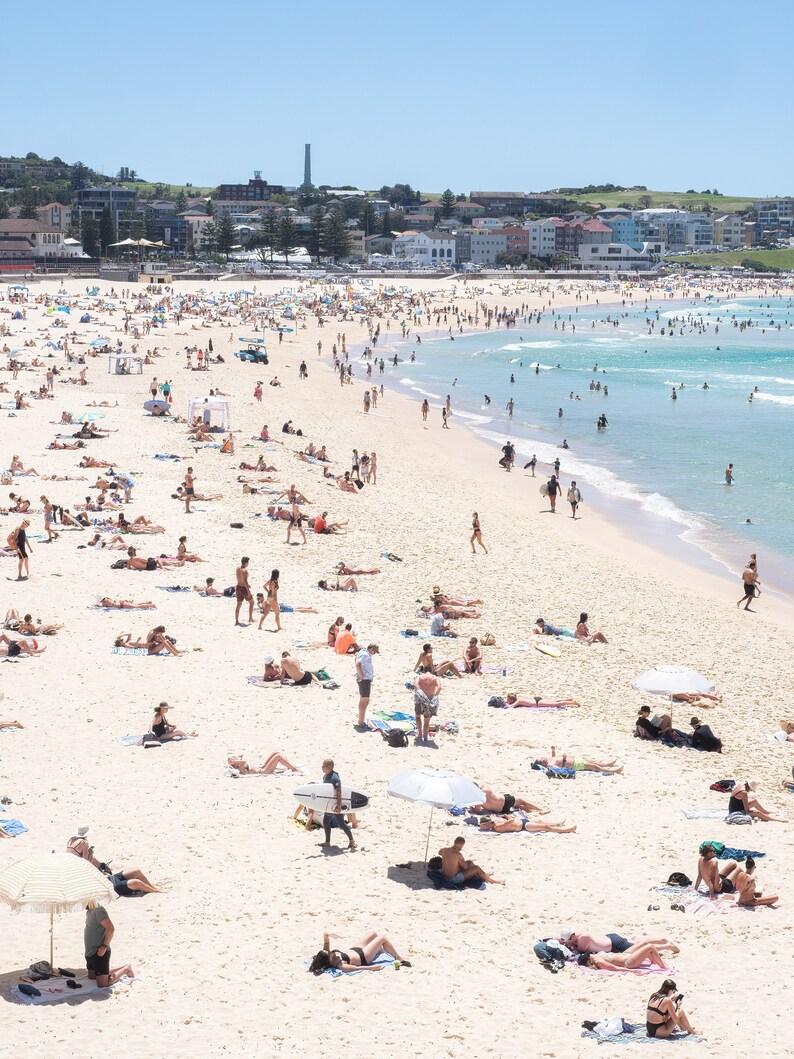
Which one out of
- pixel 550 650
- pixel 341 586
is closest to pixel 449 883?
pixel 550 650

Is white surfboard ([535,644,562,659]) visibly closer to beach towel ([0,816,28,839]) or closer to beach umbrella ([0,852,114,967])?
beach towel ([0,816,28,839])

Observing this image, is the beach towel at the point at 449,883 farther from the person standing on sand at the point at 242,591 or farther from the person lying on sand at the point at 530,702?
the person standing on sand at the point at 242,591

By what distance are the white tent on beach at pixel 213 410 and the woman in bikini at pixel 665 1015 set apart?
2392cm

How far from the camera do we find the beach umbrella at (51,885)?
7.45 metres

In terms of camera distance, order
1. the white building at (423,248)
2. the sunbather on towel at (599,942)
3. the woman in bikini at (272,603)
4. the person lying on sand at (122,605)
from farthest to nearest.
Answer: the white building at (423,248) < the person lying on sand at (122,605) < the woman in bikini at (272,603) < the sunbather on towel at (599,942)

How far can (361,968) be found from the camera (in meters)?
8.15

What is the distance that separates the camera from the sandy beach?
7.76 meters

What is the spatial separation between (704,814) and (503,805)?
1835 millimetres

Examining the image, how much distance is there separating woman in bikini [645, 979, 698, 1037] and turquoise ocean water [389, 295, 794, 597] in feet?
47.1

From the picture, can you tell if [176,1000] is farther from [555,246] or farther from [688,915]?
[555,246]

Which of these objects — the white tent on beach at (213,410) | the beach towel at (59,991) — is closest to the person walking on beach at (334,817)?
the beach towel at (59,991)

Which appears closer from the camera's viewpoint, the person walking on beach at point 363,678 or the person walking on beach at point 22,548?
the person walking on beach at point 363,678

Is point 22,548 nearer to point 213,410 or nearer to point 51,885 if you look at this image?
point 51,885

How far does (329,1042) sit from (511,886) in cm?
266
